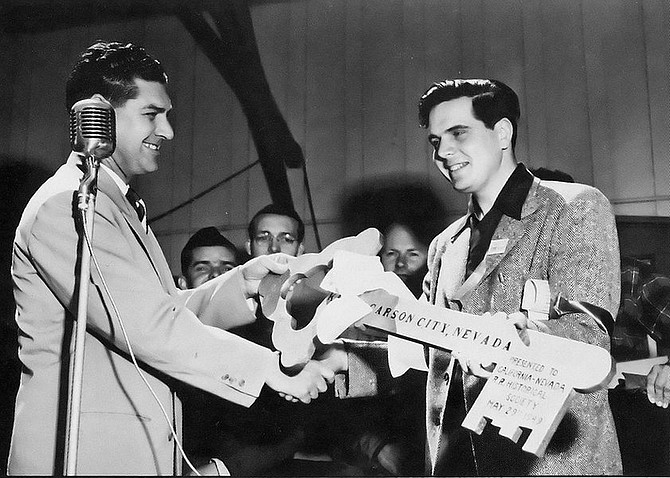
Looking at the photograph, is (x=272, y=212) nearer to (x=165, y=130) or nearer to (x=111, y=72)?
(x=165, y=130)

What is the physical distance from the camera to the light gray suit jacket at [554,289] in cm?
230

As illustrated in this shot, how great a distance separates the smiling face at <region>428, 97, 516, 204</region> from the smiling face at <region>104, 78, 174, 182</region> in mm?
939

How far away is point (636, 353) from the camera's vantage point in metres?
2.43

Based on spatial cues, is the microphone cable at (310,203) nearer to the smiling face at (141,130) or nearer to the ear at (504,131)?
the smiling face at (141,130)

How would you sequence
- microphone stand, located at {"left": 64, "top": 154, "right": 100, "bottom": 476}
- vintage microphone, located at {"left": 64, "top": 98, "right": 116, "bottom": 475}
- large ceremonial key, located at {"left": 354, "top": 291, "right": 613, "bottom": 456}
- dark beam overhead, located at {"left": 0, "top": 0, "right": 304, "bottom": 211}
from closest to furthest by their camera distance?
1. microphone stand, located at {"left": 64, "top": 154, "right": 100, "bottom": 476}
2. vintage microphone, located at {"left": 64, "top": 98, "right": 116, "bottom": 475}
3. large ceremonial key, located at {"left": 354, "top": 291, "right": 613, "bottom": 456}
4. dark beam overhead, located at {"left": 0, "top": 0, "right": 304, "bottom": 211}

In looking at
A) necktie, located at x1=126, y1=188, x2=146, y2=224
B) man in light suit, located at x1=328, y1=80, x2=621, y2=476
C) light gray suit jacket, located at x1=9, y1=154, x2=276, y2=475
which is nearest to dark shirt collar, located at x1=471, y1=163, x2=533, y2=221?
man in light suit, located at x1=328, y1=80, x2=621, y2=476

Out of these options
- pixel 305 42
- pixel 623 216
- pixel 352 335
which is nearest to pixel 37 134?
pixel 305 42

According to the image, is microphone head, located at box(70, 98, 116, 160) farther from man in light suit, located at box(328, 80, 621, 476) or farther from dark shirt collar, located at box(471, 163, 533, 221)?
dark shirt collar, located at box(471, 163, 533, 221)

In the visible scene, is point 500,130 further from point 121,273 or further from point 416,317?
point 121,273

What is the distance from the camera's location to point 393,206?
2629 millimetres

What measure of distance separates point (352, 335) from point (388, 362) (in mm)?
143

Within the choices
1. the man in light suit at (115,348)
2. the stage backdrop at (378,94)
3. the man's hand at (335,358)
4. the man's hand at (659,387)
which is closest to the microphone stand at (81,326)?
the man in light suit at (115,348)

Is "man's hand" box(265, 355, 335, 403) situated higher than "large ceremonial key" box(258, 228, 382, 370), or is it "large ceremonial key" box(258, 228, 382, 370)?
"large ceremonial key" box(258, 228, 382, 370)

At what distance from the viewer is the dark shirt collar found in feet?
8.20
